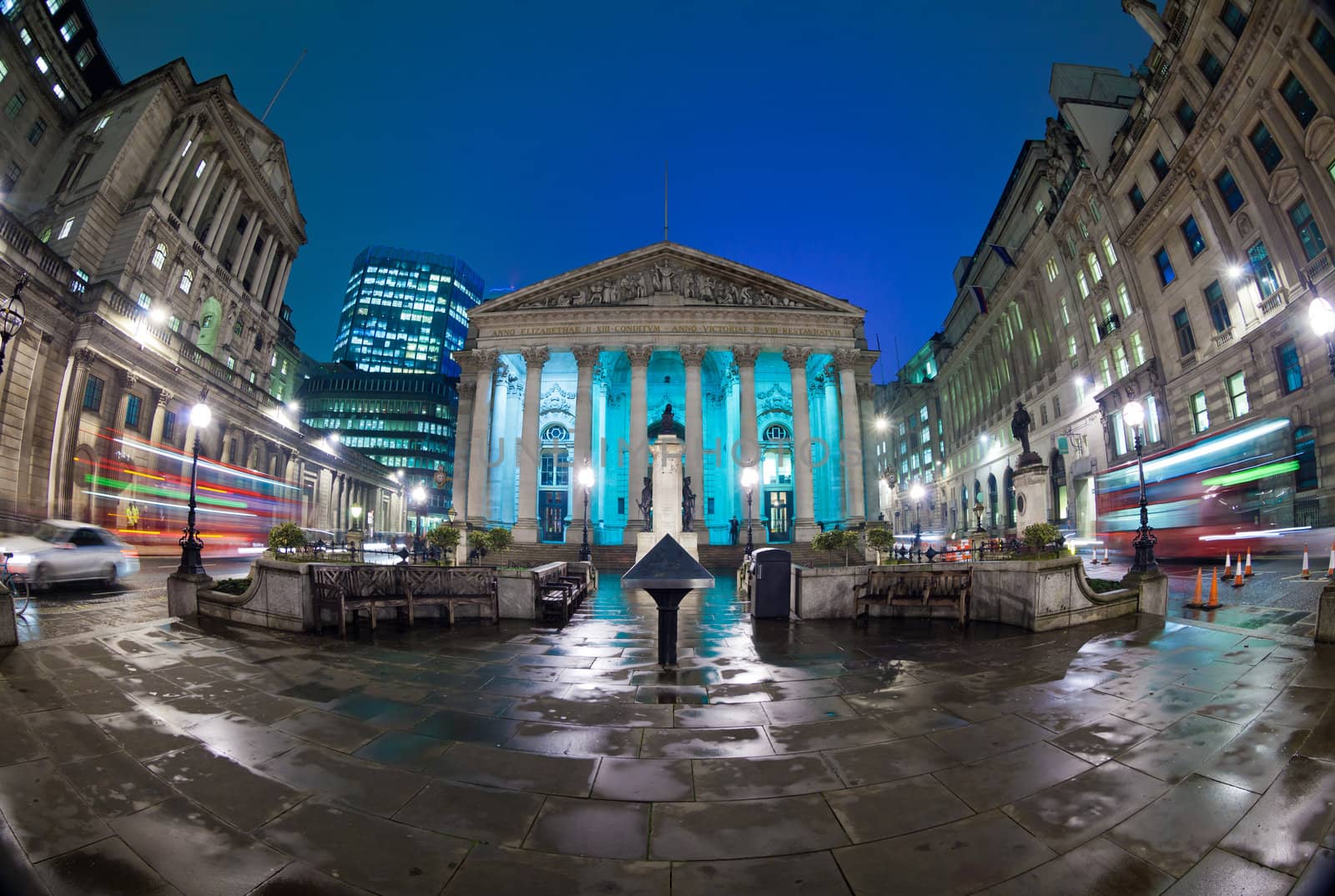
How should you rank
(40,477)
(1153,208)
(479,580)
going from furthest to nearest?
(1153,208), (40,477), (479,580)

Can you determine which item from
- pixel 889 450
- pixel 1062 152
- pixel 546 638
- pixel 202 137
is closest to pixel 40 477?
pixel 202 137

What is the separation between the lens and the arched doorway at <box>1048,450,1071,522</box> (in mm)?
38031

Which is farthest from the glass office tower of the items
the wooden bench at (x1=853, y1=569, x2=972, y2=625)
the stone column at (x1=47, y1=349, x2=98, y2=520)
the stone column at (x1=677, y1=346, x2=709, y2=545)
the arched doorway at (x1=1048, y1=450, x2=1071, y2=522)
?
the wooden bench at (x1=853, y1=569, x2=972, y2=625)

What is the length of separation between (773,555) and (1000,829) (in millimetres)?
8508

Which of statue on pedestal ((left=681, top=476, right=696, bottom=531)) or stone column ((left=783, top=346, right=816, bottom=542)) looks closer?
statue on pedestal ((left=681, top=476, right=696, bottom=531))

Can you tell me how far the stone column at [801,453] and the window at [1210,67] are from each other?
72.0ft

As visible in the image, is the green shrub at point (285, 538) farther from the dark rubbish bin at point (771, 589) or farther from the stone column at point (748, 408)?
the stone column at point (748, 408)

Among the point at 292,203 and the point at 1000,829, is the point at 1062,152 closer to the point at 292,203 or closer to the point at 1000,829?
the point at 1000,829

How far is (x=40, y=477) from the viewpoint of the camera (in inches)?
942

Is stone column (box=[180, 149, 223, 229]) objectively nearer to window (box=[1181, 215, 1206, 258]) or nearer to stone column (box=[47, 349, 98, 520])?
stone column (box=[47, 349, 98, 520])

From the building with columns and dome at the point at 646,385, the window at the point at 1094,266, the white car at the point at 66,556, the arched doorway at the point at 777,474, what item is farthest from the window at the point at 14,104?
the window at the point at 1094,266

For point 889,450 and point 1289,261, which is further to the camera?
point 889,450

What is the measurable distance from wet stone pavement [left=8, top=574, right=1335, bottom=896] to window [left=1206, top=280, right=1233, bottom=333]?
27540 millimetres

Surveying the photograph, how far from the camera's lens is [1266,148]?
2192 centimetres
